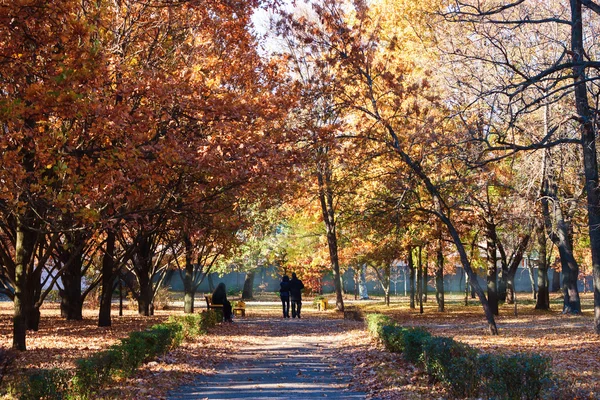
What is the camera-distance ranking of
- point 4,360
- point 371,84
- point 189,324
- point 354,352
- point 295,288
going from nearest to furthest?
point 4,360 < point 354,352 < point 189,324 < point 371,84 < point 295,288

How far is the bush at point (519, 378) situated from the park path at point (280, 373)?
8.21ft

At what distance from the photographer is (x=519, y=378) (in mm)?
7320

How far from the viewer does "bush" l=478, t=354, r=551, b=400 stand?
23.8 ft

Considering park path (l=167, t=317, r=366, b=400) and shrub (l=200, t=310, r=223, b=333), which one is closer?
park path (l=167, t=317, r=366, b=400)

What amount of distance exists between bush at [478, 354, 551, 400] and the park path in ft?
8.21

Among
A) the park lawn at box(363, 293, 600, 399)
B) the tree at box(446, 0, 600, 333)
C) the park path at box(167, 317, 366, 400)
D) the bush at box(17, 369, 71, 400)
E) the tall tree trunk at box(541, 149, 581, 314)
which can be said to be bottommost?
the park path at box(167, 317, 366, 400)

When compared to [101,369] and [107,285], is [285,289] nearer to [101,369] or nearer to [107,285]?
[107,285]

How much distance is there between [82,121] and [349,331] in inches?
471

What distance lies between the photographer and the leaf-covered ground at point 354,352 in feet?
31.6

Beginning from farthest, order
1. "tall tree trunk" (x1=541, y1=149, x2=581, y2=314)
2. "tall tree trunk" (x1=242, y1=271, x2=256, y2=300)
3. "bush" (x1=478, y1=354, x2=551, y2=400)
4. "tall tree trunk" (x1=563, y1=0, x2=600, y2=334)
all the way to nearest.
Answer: "tall tree trunk" (x1=242, y1=271, x2=256, y2=300) < "tall tree trunk" (x1=541, y1=149, x2=581, y2=314) < "tall tree trunk" (x1=563, y1=0, x2=600, y2=334) < "bush" (x1=478, y1=354, x2=551, y2=400)

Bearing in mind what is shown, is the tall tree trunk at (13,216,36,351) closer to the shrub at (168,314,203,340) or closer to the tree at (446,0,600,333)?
the shrub at (168,314,203,340)

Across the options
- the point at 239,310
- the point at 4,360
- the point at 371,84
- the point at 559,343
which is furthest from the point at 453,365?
the point at 239,310

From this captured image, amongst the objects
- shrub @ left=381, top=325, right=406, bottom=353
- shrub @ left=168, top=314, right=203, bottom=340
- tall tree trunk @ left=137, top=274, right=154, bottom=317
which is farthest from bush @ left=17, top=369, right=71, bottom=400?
tall tree trunk @ left=137, top=274, right=154, bottom=317

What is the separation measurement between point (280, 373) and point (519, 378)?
5.63 metres
